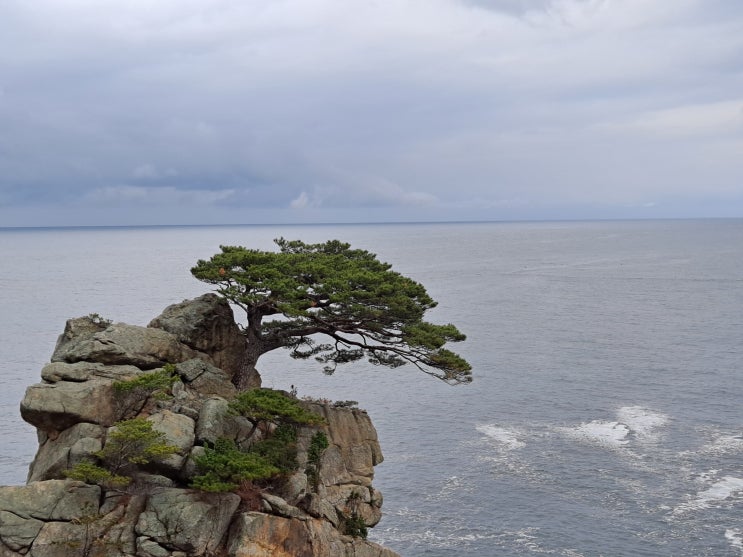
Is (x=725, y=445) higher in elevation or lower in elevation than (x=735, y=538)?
higher

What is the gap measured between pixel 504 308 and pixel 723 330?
4427 cm

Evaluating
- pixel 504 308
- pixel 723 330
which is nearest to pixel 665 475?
pixel 723 330

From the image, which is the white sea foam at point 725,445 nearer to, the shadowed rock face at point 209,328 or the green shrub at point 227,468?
the shadowed rock face at point 209,328

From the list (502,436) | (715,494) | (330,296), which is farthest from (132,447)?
(715,494)

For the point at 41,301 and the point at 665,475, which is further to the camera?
the point at 41,301

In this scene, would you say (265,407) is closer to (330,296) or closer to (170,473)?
(170,473)

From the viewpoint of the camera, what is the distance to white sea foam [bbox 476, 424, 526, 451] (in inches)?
2842

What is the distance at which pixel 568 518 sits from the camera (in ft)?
188

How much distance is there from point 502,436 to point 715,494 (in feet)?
70.6

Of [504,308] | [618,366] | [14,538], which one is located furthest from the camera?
[504,308]

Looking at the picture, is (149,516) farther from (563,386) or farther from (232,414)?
(563,386)

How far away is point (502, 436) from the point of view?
74938 mm

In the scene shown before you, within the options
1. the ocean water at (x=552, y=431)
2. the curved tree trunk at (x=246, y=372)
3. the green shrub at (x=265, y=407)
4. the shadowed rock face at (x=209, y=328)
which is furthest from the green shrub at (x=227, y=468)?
the ocean water at (x=552, y=431)

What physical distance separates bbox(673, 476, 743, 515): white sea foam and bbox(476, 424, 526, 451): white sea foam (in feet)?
57.3
